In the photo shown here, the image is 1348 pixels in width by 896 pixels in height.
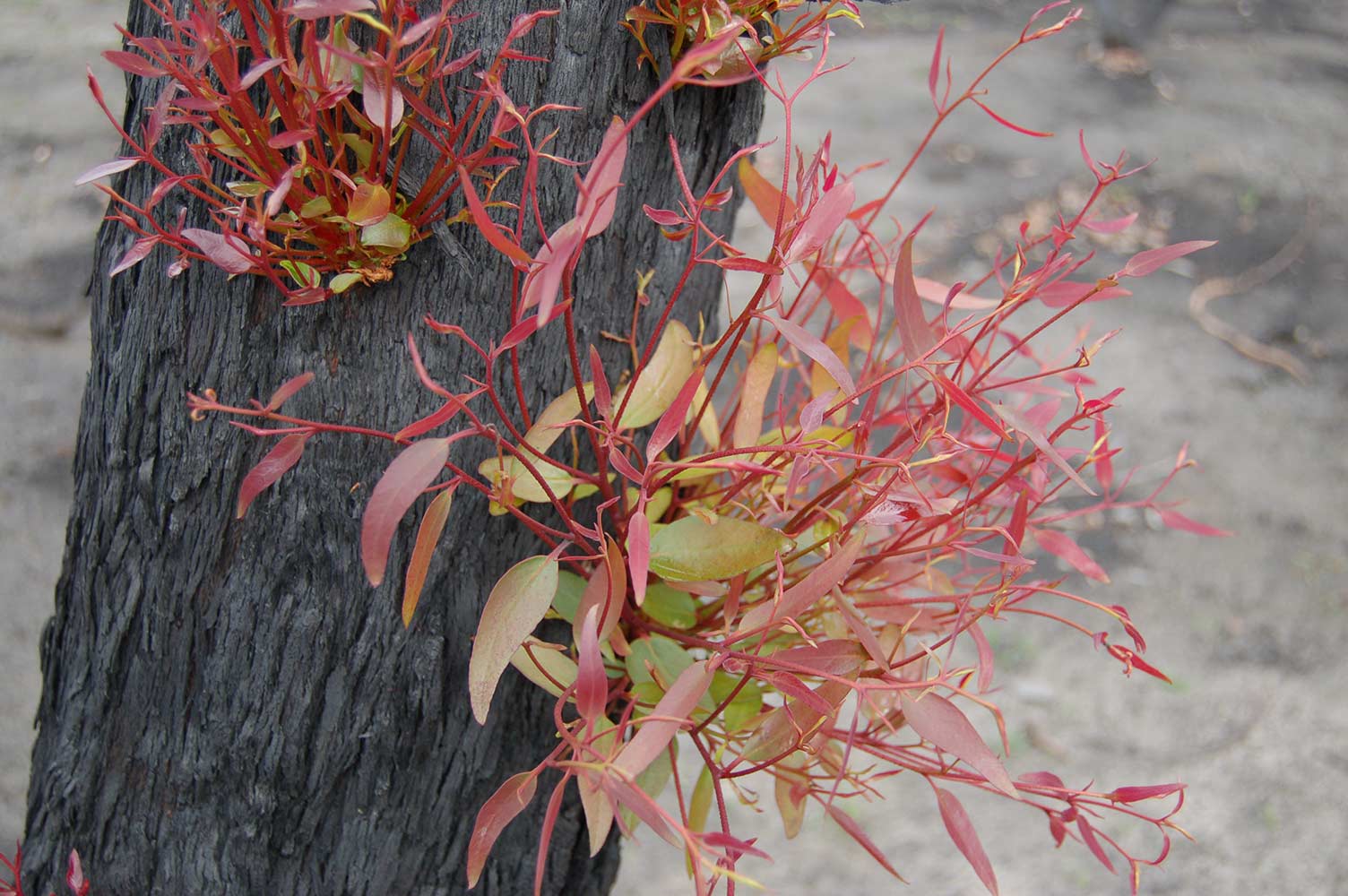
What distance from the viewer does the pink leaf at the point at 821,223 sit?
18.1 inches

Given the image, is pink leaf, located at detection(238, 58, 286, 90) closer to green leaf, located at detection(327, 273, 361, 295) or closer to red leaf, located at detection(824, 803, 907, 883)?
green leaf, located at detection(327, 273, 361, 295)

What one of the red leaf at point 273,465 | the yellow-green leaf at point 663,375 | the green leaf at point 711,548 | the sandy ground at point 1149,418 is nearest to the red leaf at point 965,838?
the green leaf at point 711,548

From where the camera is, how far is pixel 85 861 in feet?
2.34

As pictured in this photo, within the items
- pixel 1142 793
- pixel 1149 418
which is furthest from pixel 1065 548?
pixel 1149 418

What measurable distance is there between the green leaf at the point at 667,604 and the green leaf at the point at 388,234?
257 mm

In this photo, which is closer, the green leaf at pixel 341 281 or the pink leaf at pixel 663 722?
the pink leaf at pixel 663 722

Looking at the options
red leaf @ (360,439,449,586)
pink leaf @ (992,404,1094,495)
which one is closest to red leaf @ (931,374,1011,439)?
pink leaf @ (992,404,1094,495)

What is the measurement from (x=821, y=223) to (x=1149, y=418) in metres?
2.32

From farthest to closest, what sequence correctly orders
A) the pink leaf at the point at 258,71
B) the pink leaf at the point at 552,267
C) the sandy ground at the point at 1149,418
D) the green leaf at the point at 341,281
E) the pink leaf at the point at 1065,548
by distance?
the sandy ground at the point at 1149,418
the pink leaf at the point at 1065,548
the green leaf at the point at 341,281
the pink leaf at the point at 258,71
the pink leaf at the point at 552,267

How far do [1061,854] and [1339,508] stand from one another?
1.24 metres

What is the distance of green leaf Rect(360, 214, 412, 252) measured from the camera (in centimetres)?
53

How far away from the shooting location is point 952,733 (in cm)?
46

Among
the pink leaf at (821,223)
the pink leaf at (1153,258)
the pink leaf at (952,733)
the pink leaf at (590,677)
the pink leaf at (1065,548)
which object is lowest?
the pink leaf at (1065,548)

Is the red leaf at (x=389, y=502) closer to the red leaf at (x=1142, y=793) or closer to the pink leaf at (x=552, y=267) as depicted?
the pink leaf at (x=552, y=267)
